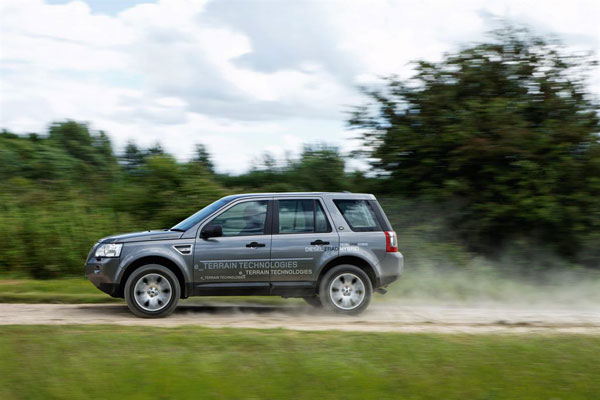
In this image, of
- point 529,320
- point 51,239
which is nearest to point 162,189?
point 51,239

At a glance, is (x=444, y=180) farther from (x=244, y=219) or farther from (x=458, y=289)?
(x=244, y=219)

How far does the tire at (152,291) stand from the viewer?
32.0 feet

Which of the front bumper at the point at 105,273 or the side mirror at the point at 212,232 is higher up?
the side mirror at the point at 212,232

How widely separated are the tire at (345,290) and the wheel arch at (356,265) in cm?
8

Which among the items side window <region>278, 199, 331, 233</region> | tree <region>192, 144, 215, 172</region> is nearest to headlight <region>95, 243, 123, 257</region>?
side window <region>278, 199, 331, 233</region>

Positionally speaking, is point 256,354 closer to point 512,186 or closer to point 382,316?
point 382,316

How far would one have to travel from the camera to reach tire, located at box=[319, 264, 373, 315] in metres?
10.2

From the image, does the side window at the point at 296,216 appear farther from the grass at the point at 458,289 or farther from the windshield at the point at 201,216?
the grass at the point at 458,289

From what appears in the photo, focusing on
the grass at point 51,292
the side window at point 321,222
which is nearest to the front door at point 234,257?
the side window at point 321,222

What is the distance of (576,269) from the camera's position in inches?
611

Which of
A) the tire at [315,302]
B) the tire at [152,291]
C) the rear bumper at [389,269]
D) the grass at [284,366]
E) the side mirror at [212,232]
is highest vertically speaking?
the side mirror at [212,232]

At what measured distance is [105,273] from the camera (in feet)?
32.1

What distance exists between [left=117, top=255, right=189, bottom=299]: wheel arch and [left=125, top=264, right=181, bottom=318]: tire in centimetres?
12

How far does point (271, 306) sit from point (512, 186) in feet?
24.4
